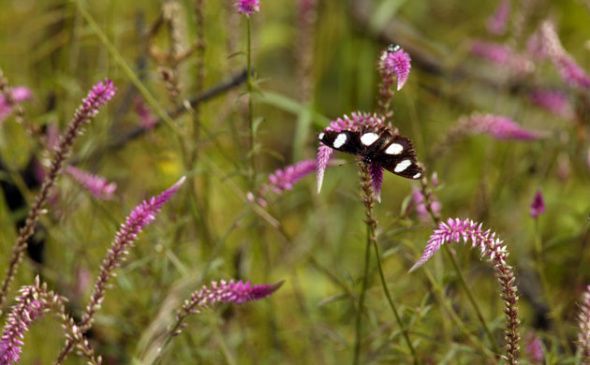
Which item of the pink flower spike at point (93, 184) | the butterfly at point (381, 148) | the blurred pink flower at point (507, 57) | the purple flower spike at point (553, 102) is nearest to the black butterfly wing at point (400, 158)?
the butterfly at point (381, 148)

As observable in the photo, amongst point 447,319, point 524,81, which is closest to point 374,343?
point 447,319

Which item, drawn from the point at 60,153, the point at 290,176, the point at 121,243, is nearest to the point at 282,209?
the point at 290,176

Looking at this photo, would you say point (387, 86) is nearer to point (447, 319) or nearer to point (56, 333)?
point (447, 319)

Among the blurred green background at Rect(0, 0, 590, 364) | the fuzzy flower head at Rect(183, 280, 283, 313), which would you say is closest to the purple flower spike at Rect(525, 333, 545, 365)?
the blurred green background at Rect(0, 0, 590, 364)

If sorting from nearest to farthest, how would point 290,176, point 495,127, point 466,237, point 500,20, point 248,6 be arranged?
point 466,237, point 248,6, point 290,176, point 495,127, point 500,20

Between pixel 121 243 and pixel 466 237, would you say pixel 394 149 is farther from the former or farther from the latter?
pixel 121 243

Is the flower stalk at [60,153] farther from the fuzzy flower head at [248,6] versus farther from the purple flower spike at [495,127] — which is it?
the purple flower spike at [495,127]

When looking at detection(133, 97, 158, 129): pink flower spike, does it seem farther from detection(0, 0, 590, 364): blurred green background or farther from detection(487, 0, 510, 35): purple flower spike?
detection(487, 0, 510, 35): purple flower spike
